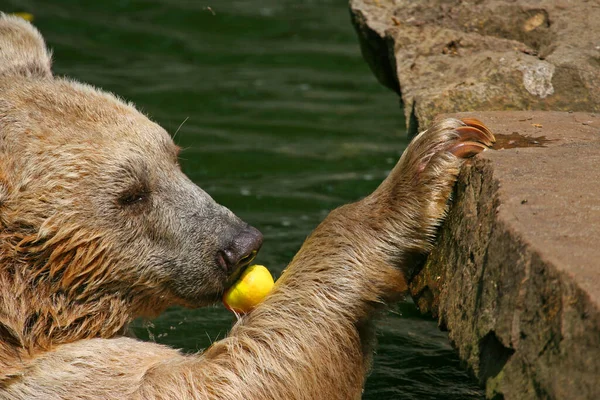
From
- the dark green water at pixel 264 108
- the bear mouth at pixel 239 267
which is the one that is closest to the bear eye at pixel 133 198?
the bear mouth at pixel 239 267

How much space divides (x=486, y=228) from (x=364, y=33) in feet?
11.3

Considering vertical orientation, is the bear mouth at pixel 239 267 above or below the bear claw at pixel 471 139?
below

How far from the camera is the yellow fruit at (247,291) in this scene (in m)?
4.78

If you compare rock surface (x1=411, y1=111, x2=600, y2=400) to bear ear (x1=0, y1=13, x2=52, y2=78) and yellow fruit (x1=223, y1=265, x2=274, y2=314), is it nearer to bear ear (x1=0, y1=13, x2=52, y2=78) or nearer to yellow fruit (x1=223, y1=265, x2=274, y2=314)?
yellow fruit (x1=223, y1=265, x2=274, y2=314)

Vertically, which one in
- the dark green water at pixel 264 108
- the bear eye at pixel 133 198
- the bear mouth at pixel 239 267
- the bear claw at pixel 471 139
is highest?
the bear claw at pixel 471 139

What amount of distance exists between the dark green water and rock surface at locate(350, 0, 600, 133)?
1.51 metres

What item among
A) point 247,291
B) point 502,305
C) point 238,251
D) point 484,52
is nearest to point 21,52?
point 238,251

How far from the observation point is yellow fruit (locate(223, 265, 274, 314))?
4781mm

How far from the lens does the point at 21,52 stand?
5.23m

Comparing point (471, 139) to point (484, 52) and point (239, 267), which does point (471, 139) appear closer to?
point (239, 267)

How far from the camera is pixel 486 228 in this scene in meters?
3.68

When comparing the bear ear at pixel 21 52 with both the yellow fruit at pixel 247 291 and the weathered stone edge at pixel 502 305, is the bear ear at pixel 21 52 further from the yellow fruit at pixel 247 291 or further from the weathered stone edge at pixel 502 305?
the weathered stone edge at pixel 502 305

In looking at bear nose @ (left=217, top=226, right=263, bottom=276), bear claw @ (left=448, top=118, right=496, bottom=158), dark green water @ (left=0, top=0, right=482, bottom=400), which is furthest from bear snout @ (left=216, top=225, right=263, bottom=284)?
dark green water @ (left=0, top=0, right=482, bottom=400)

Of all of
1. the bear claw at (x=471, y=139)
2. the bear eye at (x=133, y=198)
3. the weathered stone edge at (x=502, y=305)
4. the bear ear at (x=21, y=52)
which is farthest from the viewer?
the bear ear at (x=21, y=52)
